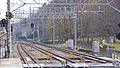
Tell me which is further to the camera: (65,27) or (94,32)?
(65,27)

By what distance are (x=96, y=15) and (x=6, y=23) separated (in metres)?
27.6

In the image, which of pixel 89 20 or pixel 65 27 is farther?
pixel 65 27

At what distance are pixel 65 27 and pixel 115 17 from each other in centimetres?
2092

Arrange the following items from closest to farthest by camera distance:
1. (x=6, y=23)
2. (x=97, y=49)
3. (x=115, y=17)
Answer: (x=6, y=23) < (x=97, y=49) < (x=115, y=17)

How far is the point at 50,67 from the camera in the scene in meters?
23.5

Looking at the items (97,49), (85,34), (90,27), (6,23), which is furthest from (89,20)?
(6,23)

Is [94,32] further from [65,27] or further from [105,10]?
[65,27]

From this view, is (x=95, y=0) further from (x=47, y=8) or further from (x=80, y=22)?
(x=80, y=22)

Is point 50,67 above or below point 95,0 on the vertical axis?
below

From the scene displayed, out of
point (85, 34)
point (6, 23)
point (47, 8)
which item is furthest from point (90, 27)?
point (6, 23)

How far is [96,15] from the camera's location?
170 ft

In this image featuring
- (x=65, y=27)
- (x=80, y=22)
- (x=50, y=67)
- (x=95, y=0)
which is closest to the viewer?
(x=50, y=67)

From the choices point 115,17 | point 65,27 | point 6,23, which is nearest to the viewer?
point 6,23

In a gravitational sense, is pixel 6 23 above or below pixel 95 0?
below
